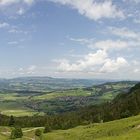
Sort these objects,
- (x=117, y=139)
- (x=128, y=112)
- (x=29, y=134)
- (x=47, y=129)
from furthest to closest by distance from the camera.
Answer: (x=128, y=112) < (x=47, y=129) < (x=29, y=134) < (x=117, y=139)

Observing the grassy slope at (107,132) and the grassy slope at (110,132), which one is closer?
the grassy slope at (110,132)

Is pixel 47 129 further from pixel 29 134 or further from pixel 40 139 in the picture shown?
pixel 40 139

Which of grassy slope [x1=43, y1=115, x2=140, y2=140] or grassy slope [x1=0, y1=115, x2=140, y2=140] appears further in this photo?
grassy slope [x1=0, y1=115, x2=140, y2=140]

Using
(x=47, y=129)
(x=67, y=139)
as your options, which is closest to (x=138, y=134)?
(x=67, y=139)

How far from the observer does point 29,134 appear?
15488cm

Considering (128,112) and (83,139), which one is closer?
(83,139)

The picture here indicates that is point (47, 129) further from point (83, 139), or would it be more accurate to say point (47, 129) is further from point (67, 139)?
point (83, 139)

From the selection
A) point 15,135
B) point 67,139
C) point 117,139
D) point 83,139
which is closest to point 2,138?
point 15,135

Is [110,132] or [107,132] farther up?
[110,132]

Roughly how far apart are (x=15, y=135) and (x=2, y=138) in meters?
8.42

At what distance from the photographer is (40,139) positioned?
450ft

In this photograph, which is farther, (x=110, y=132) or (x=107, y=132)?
(x=107, y=132)

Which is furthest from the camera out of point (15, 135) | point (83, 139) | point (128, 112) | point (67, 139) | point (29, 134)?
point (128, 112)

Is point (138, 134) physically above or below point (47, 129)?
above
